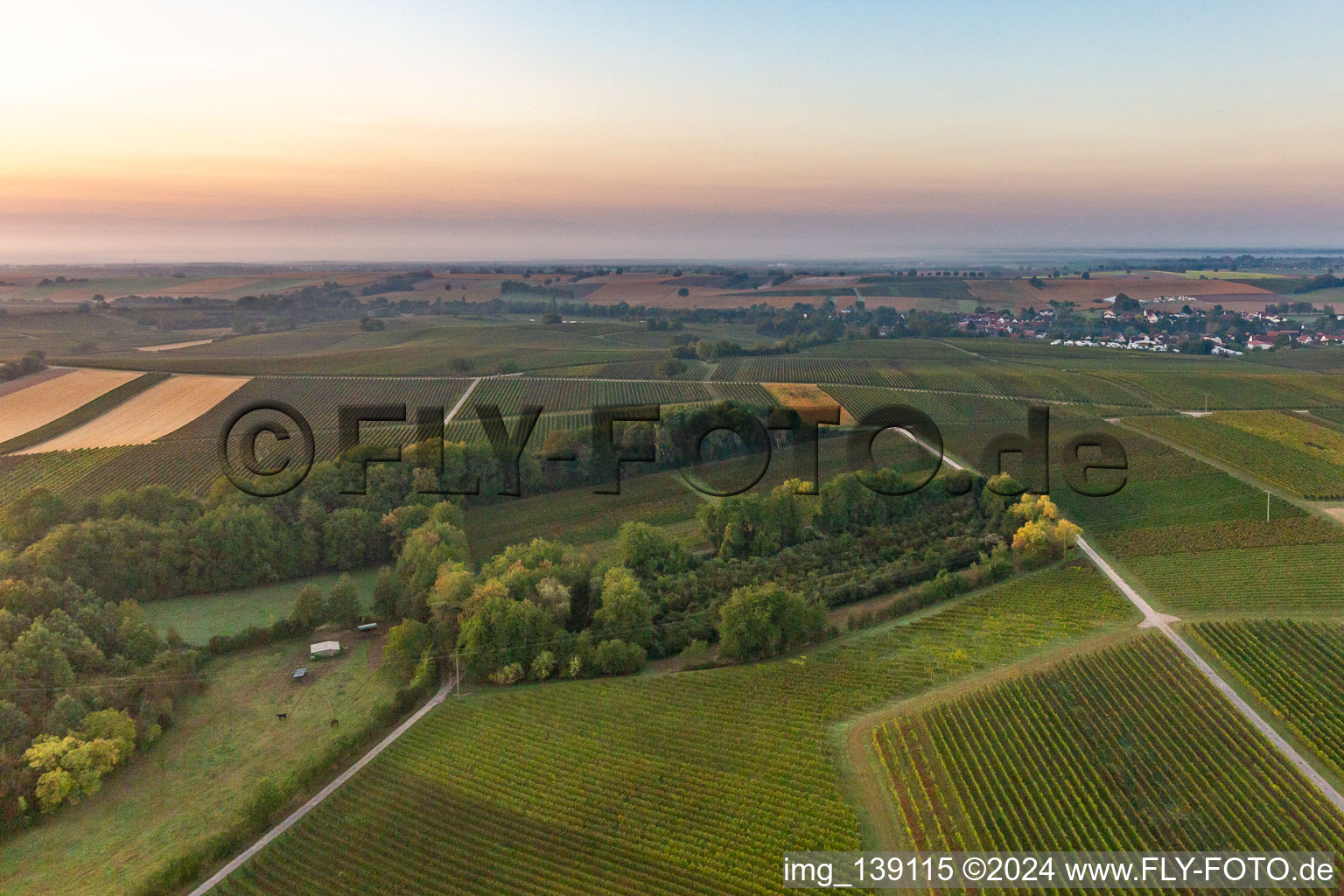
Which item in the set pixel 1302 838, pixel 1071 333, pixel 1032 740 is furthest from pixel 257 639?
pixel 1071 333

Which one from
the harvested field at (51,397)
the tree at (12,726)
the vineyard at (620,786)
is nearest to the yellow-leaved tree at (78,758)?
the tree at (12,726)

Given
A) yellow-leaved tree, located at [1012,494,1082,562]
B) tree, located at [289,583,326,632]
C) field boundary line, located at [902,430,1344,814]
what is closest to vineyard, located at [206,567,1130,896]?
field boundary line, located at [902,430,1344,814]

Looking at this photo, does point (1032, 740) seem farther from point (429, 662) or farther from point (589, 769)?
point (429, 662)

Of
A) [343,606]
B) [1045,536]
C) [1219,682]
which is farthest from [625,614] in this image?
[1219,682]

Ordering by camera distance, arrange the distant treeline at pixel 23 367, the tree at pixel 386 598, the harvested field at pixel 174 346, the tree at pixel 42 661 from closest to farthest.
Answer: the tree at pixel 42 661, the tree at pixel 386 598, the distant treeline at pixel 23 367, the harvested field at pixel 174 346

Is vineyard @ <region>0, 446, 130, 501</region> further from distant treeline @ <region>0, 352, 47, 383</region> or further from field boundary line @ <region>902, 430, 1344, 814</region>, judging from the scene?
field boundary line @ <region>902, 430, 1344, 814</region>

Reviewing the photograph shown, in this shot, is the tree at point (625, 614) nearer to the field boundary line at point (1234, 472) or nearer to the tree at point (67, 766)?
the tree at point (67, 766)
